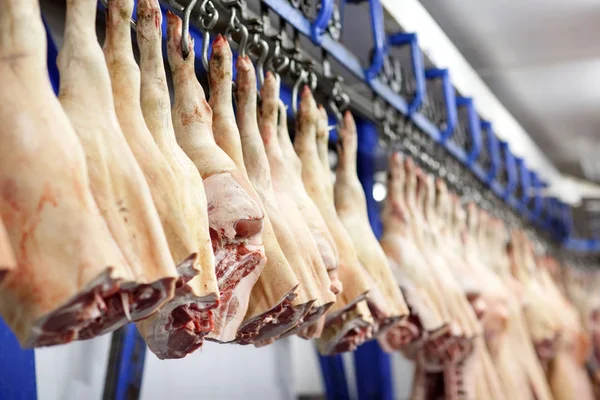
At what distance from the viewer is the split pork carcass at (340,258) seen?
1609mm

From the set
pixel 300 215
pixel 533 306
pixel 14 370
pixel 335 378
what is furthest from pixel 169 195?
pixel 533 306

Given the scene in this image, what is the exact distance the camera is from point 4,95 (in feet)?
2.96

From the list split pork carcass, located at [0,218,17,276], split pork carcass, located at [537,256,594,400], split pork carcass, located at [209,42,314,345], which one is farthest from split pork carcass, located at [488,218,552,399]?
split pork carcass, located at [0,218,17,276]

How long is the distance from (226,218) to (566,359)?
9.52 ft

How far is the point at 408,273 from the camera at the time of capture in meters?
2.07

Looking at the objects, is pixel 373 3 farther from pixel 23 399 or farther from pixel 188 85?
pixel 23 399

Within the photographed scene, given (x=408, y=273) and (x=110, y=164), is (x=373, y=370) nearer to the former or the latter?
(x=408, y=273)

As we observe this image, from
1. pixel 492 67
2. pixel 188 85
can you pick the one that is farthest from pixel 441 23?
pixel 188 85

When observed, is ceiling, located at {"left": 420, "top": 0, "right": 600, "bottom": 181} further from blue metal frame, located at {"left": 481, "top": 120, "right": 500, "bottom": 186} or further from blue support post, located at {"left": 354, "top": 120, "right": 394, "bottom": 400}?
blue support post, located at {"left": 354, "top": 120, "right": 394, "bottom": 400}

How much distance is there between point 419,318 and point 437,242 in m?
0.40

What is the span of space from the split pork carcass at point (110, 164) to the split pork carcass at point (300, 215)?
0.44m

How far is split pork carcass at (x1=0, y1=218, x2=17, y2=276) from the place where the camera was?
2.59 feet

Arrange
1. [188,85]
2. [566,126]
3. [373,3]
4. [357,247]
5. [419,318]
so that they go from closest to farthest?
1. [188,85]
2. [357,247]
3. [419,318]
4. [373,3]
5. [566,126]

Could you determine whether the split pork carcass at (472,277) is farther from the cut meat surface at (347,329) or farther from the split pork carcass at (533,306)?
the cut meat surface at (347,329)
